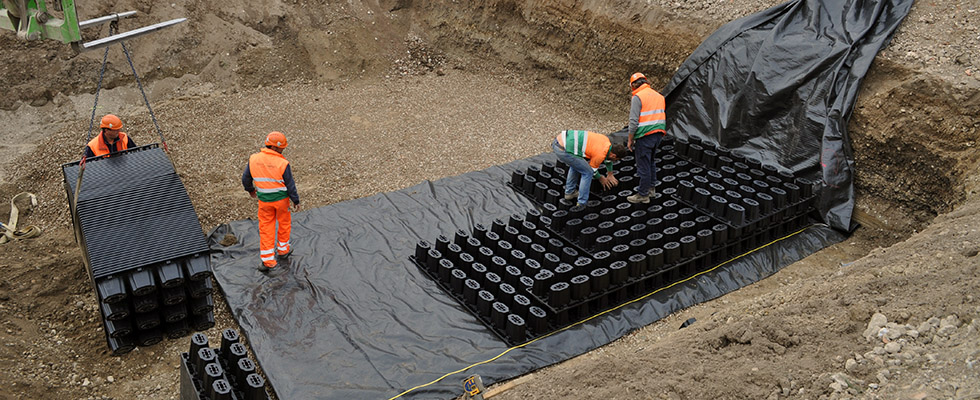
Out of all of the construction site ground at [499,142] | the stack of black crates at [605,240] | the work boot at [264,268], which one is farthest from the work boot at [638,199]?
the work boot at [264,268]

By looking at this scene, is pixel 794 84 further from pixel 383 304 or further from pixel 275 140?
pixel 275 140

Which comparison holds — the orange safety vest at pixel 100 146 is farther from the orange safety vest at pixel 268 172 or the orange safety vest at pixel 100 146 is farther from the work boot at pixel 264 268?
the work boot at pixel 264 268

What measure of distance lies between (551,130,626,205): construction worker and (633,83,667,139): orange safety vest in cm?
44

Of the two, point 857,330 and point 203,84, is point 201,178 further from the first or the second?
point 857,330

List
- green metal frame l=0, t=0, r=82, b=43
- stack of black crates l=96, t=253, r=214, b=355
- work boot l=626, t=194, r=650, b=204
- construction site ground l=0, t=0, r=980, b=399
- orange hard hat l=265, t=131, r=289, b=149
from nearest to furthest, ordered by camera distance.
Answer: construction site ground l=0, t=0, r=980, b=399
green metal frame l=0, t=0, r=82, b=43
stack of black crates l=96, t=253, r=214, b=355
orange hard hat l=265, t=131, r=289, b=149
work boot l=626, t=194, r=650, b=204

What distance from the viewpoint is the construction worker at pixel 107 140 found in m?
7.49

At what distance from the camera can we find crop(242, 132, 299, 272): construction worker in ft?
23.8

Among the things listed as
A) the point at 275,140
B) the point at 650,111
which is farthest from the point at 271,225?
the point at 650,111

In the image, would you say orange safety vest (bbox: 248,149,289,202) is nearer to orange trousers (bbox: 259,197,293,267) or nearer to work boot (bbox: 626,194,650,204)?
orange trousers (bbox: 259,197,293,267)

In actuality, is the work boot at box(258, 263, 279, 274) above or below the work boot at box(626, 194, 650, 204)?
below

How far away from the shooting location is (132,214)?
6887mm

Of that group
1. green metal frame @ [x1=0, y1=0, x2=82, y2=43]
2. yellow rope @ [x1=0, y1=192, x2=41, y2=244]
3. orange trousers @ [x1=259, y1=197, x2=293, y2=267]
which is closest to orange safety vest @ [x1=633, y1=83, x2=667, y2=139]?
orange trousers @ [x1=259, y1=197, x2=293, y2=267]

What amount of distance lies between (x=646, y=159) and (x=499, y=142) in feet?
10.8

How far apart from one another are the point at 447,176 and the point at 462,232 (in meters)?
2.24
